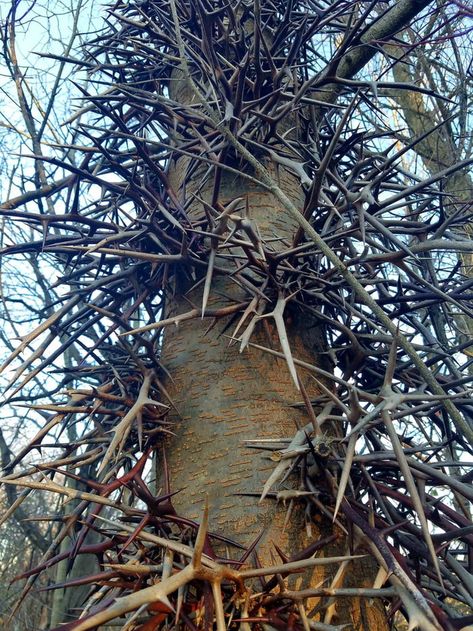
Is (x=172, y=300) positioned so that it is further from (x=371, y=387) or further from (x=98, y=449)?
(x=371, y=387)

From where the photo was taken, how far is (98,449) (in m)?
1.17

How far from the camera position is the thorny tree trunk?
36.7 inches

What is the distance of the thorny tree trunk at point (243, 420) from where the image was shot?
932 mm

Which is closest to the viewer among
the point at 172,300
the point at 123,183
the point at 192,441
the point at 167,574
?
the point at 167,574

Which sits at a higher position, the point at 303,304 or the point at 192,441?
the point at 303,304

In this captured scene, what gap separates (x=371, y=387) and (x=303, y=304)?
0.93 feet

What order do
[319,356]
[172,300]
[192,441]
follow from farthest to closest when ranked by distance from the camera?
[172,300] < [319,356] < [192,441]

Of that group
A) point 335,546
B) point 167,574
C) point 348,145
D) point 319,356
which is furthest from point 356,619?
point 348,145

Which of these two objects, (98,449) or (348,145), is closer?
(98,449)

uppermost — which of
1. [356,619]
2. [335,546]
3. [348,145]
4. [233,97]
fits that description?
[233,97]

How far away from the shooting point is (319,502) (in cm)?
92

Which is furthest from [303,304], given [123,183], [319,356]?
[123,183]

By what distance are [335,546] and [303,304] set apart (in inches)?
17.9

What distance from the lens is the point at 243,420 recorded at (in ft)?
3.47
